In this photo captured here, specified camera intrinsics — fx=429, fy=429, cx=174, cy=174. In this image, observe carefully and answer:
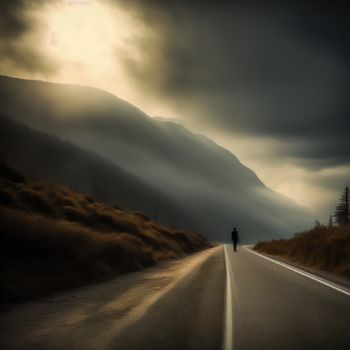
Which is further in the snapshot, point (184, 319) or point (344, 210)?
point (344, 210)

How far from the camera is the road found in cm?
660

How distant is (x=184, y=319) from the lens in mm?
8266

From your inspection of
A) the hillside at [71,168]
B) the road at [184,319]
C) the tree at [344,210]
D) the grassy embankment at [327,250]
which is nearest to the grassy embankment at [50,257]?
the road at [184,319]

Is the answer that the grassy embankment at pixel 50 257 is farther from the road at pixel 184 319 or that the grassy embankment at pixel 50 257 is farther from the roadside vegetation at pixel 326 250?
the roadside vegetation at pixel 326 250

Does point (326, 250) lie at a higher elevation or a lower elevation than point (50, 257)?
higher

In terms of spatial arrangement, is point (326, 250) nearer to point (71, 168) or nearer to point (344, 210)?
point (344, 210)

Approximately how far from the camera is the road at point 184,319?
6598 mm

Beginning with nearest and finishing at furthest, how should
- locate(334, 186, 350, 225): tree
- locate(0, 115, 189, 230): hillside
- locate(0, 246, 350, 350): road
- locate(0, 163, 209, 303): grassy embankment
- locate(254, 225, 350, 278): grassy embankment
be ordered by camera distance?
locate(0, 246, 350, 350): road → locate(0, 163, 209, 303): grassy embankment → locate(254, 225, 350, 278): grassy embankment → locate(334, 186, 350, 225): tree → locate(0, 115, 189, 230): hillside

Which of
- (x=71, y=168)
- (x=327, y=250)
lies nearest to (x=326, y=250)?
(x=327, y=250)

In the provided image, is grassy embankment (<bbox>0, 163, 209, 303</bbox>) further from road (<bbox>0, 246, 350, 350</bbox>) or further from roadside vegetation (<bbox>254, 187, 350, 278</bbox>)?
roadside vegetation (<bbox>254, 187, 350, 278</bbox>)

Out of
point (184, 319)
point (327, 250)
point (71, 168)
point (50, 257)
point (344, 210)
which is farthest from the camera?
point (71, 168)

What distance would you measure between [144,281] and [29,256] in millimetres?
3966

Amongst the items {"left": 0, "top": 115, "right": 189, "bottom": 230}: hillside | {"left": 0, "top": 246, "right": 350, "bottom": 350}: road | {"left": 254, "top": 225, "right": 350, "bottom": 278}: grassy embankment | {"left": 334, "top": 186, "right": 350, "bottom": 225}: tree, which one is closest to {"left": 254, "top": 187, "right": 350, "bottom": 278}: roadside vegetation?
{"left": 254, "top": 225, "right": 350, "bottom": 278}: grassy embankment

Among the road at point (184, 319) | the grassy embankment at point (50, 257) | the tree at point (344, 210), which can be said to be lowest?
the road at point (184, 319)
